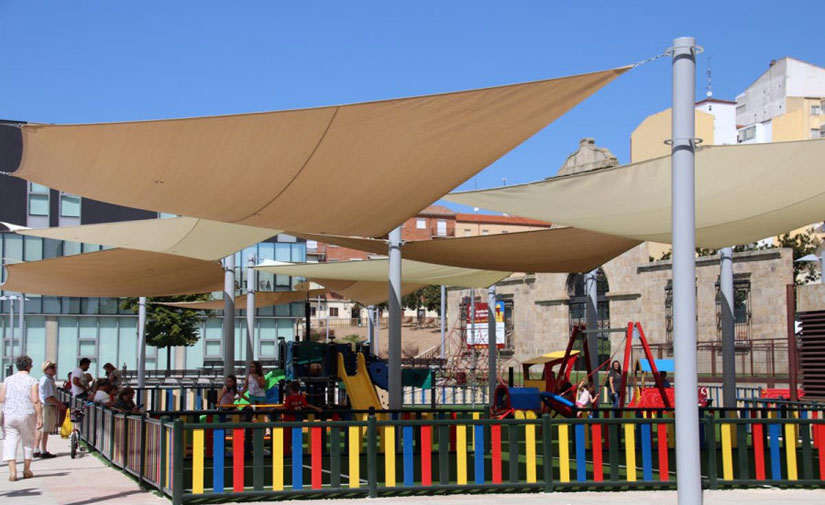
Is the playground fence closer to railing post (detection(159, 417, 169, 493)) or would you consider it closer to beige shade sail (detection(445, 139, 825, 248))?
railing post (detection(159, 417, 169, 493))

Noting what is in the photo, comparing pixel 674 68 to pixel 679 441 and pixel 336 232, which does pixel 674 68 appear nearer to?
pixel 679 441

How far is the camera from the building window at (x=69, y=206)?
48094 mm

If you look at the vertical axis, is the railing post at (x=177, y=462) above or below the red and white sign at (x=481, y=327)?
below

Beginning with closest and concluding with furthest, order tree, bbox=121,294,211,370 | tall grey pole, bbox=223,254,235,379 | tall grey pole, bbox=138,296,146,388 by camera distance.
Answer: tall grey pole, bbox=223,254,235,379, tall grey pole, bbox=138,296,146,388, tree, bbox=121,294,211,370

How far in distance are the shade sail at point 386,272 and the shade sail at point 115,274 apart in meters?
1.75

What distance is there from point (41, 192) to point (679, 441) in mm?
46235

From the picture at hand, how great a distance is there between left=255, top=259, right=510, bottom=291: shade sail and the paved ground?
28.4 ft

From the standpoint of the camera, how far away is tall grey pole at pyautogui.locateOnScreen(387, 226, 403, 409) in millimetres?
13547

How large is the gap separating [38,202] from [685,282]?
46389mm

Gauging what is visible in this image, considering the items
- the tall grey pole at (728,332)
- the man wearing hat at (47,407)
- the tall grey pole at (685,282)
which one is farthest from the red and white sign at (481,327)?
the tall grey pole at (685,282)

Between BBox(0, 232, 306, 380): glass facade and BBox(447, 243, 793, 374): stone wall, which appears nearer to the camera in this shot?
BBox(447, 243, 793, 374): stone wall

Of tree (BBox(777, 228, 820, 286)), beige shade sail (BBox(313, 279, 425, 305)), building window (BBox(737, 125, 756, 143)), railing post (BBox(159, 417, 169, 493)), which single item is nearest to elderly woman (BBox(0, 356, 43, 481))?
railing post (BBox(159, 417, 169, 493))

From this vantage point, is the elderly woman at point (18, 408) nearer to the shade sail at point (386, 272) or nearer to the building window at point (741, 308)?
the shade sail at point (386, 272)

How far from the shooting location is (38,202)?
48094mm
